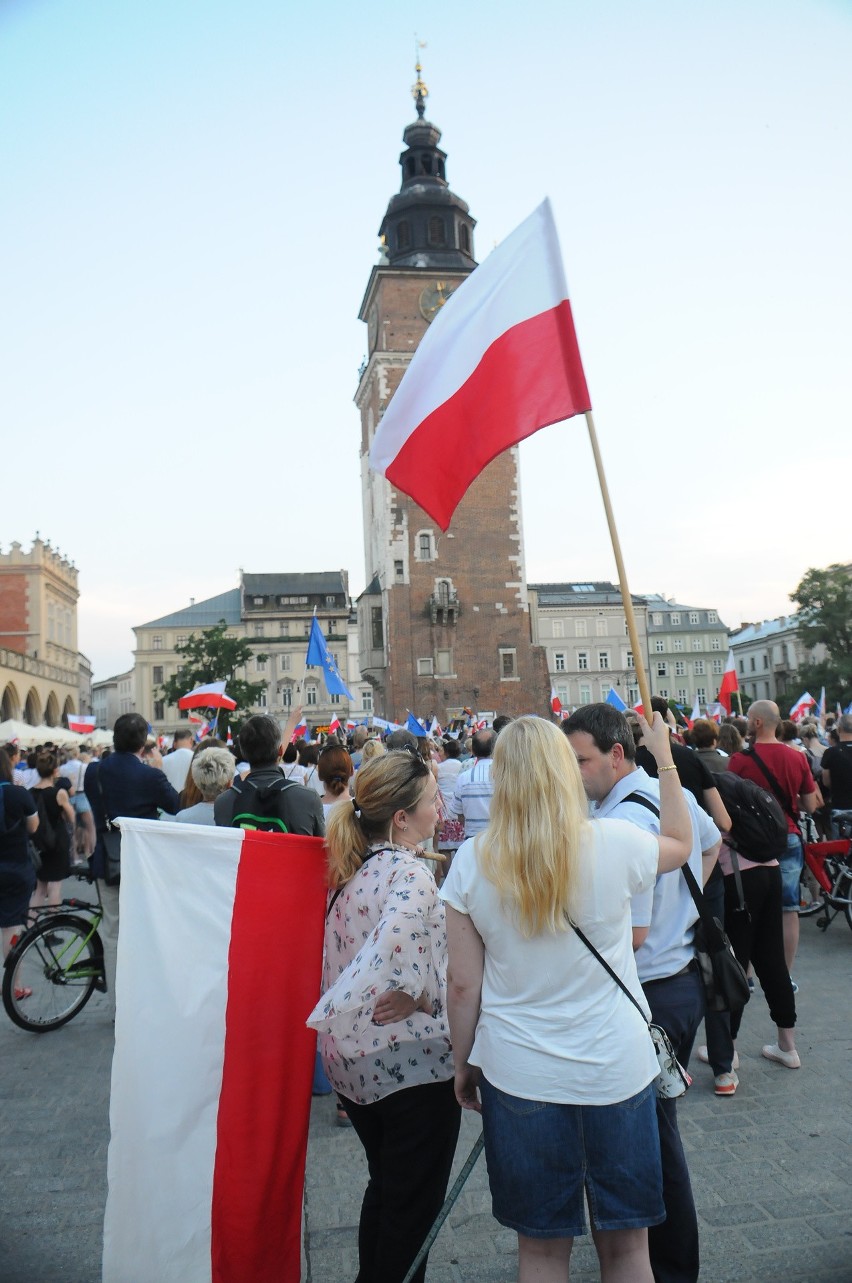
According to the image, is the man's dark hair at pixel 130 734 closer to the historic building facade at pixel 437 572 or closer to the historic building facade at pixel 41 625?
the historic building facade at pixel 437 572

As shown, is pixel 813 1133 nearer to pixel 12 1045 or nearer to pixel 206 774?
pixel 206 774

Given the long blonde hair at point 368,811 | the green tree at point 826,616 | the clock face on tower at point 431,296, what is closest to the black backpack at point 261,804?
the long blonde hair at point 368,811

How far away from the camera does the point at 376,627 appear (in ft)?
172

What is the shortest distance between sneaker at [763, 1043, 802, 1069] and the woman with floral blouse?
3.31m

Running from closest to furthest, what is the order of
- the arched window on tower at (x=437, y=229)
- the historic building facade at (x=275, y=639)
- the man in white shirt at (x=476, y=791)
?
the man in white shirt at (x=476, y=791) < the arched window on tower at (x=437, y=229) < the historic building facade at (x=275, y=639)

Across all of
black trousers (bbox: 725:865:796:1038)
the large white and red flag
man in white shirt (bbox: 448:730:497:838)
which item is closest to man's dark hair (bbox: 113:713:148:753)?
man in white shirt (bbox: 448:730:497:838)

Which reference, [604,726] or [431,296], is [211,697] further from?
[431,296]

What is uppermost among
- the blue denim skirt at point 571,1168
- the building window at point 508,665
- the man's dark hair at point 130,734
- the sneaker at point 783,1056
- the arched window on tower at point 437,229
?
the arched window on tower at point 437,229

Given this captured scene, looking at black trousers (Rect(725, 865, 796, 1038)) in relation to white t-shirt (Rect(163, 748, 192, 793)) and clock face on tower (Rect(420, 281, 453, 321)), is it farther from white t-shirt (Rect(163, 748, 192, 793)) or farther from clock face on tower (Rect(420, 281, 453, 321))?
clock face on tower (Rect(420, 281, 453, 321))

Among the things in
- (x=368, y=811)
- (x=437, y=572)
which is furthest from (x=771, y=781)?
(x=437, y=572)

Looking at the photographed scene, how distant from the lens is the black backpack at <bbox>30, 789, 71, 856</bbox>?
894 cm

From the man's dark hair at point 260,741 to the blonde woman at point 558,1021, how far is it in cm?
322

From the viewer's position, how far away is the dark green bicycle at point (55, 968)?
7004 mm

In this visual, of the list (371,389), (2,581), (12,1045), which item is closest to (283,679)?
(2,581)
